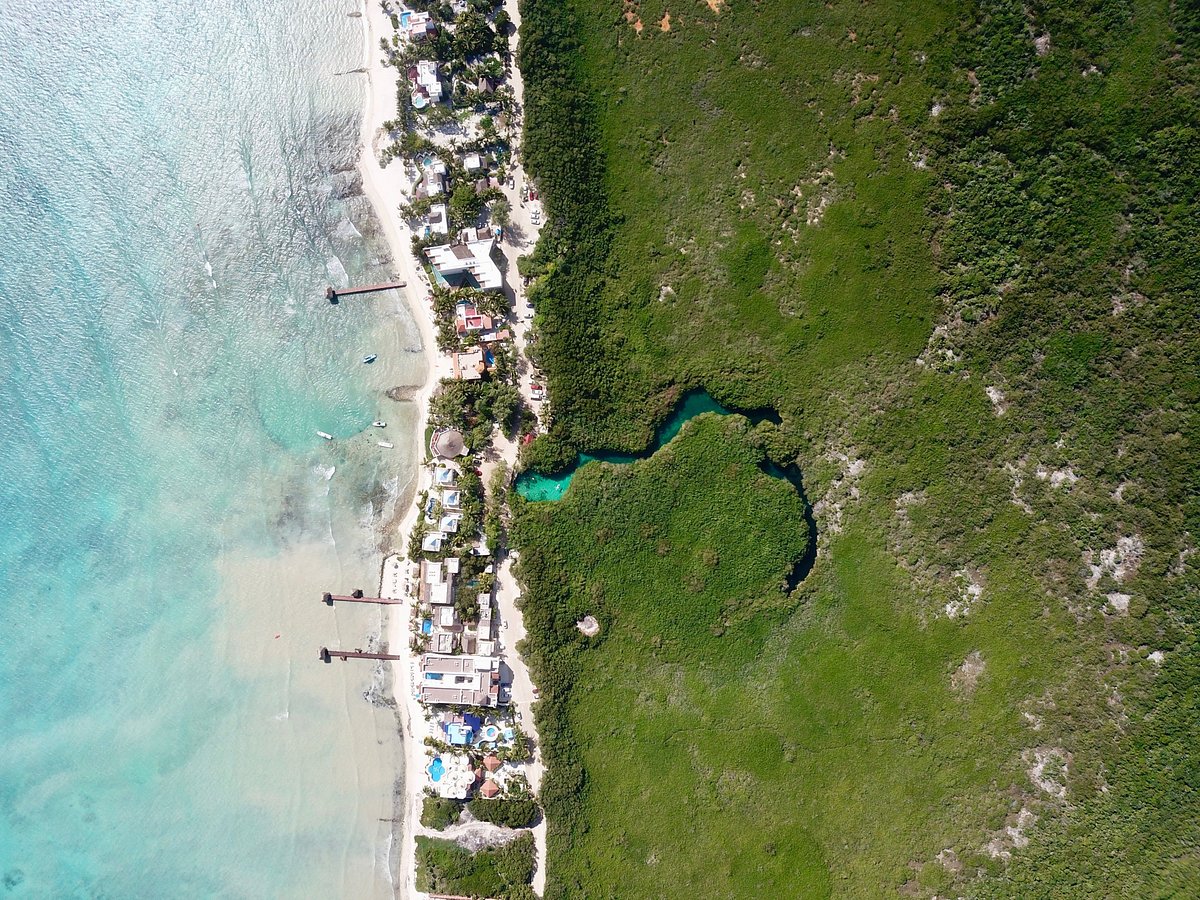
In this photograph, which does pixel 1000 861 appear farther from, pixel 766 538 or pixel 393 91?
pixel 393 91

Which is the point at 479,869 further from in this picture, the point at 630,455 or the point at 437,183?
the point at 437,183

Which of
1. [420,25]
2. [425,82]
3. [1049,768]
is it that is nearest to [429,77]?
[425,82]

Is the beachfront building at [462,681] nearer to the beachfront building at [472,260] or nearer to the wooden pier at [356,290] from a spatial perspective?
the beachfront building at [472,260]

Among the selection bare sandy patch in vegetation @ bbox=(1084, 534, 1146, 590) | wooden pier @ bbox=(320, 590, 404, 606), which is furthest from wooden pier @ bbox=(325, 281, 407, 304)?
bare sandy patch in vegetation @ bbox=(1084, 534, 1146, 590)

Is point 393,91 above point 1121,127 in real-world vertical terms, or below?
above

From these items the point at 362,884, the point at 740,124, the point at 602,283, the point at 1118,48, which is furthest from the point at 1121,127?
the point at 362,884
